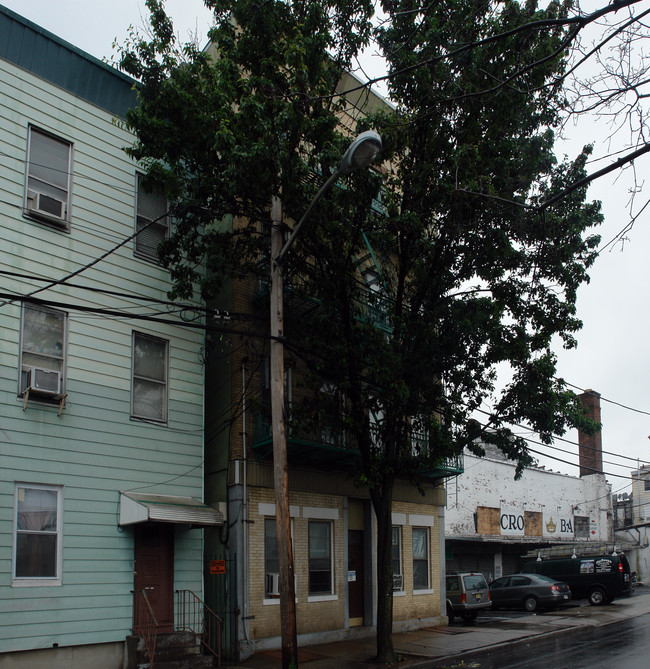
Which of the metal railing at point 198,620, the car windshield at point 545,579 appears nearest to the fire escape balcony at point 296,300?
the metal railing at point 198,620

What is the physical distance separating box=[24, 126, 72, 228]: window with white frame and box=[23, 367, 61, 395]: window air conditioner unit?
2923 mm

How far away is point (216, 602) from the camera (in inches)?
618

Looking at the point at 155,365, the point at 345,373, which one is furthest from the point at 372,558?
the point at 155,365

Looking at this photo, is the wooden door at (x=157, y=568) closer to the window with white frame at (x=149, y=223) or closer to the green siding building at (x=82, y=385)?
the green siding building at (x=82, y=385)

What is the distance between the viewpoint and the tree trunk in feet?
47.8

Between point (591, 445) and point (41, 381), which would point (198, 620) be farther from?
point (591, 445)

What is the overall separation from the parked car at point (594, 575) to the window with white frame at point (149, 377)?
2040 cm

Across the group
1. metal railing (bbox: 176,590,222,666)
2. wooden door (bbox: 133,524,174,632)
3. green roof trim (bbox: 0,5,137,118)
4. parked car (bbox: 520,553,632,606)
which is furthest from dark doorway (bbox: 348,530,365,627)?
parked car (bbox: 520,553,632,606)

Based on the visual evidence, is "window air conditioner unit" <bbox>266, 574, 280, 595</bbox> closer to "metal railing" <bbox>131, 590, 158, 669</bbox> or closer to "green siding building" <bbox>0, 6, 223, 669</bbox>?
"green siding building" <bbox>0, 6, 223, 669</bbox>

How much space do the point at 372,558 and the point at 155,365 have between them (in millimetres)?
8321

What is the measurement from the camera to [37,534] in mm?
12422

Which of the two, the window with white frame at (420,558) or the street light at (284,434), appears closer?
the street light at (284,434)

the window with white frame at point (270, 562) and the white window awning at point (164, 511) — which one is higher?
the white window awning at point (164, 511)

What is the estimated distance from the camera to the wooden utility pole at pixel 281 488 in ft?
35.2
